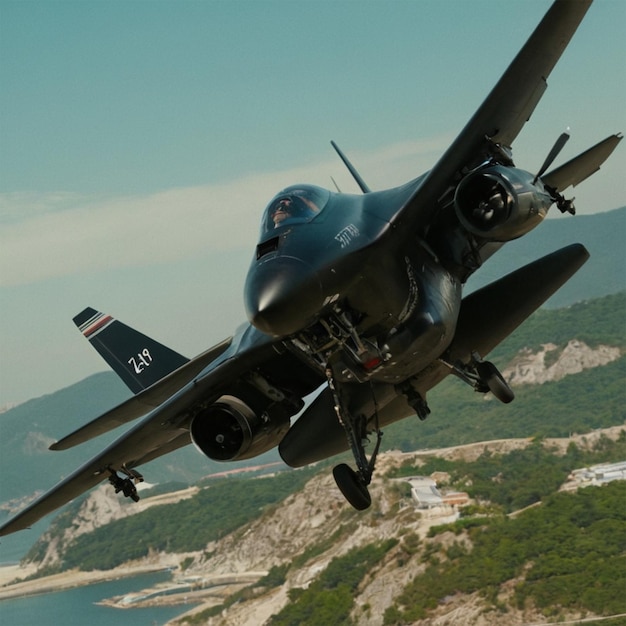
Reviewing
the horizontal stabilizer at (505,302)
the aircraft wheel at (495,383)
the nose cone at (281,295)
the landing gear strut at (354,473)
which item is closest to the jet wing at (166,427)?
the landing gear strut at (354,473)

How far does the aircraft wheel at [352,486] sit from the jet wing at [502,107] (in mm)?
3769

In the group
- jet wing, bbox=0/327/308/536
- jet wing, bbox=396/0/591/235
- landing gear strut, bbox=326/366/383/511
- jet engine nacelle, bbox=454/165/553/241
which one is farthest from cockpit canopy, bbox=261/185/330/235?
jet wing, bbox=0/327/308/536

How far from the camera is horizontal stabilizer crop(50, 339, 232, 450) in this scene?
20266 mm

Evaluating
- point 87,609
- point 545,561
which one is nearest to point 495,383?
point 545,561

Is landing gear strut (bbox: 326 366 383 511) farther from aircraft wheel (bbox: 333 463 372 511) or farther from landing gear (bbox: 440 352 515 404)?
landing gear (bbox: 440 352 515 404)

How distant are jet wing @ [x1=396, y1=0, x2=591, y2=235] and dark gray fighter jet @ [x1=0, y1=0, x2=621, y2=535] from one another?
2 cm

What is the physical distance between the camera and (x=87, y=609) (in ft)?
372

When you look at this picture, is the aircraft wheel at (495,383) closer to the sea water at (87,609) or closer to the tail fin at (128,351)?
the tail fin at (128,351)

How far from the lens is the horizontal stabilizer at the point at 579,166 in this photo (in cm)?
1988

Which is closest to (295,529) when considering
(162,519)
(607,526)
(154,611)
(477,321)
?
(154,611)

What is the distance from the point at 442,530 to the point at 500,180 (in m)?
57.7

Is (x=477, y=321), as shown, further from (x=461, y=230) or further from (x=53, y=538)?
(x=53, y=538)

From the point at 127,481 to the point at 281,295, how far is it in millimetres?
7890

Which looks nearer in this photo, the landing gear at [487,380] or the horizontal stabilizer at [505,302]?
the landing gear at [487,380]
